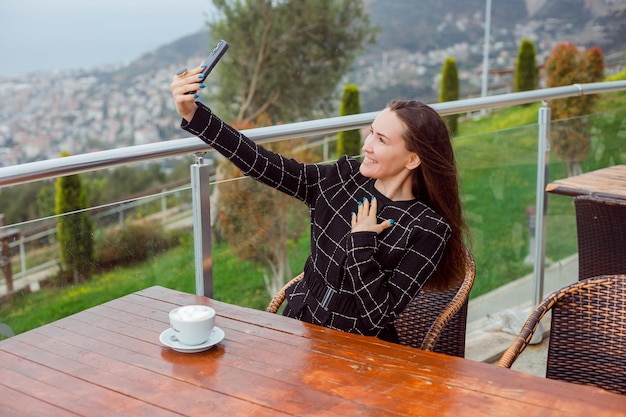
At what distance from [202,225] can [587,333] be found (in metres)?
1.27

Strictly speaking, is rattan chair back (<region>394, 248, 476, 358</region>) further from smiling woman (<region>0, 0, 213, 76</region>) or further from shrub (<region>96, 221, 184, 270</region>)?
smiling woman (<region>0, 0, 213, 76</region>)

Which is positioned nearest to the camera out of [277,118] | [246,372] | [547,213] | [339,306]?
[246,372]

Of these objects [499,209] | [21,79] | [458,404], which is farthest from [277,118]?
[458,404]

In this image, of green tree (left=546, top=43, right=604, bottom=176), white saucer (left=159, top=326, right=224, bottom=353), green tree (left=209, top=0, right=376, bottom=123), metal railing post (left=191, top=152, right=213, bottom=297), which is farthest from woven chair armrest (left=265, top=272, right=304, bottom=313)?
green tree (left=209, top=0, right=376, bottom=123)

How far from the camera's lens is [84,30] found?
22828 mm

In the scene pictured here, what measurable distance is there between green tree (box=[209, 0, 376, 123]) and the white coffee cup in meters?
18.1

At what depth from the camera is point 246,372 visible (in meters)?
1.56

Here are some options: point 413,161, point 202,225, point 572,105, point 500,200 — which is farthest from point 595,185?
point 572,105

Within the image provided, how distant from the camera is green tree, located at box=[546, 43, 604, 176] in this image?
3.91 m

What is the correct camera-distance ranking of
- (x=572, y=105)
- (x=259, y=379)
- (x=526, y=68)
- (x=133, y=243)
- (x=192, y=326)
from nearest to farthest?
(x=259, y=379) < (x=192, y=326) < (x=133, y=243) < (x=572, y=105) < (x=526, y=68)

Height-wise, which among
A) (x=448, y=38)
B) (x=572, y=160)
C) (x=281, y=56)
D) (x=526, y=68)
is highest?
(x=448, y=38)

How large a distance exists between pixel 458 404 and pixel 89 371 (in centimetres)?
75

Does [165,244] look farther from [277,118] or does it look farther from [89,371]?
[277,118]

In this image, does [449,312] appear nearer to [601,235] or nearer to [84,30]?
[601,235]
